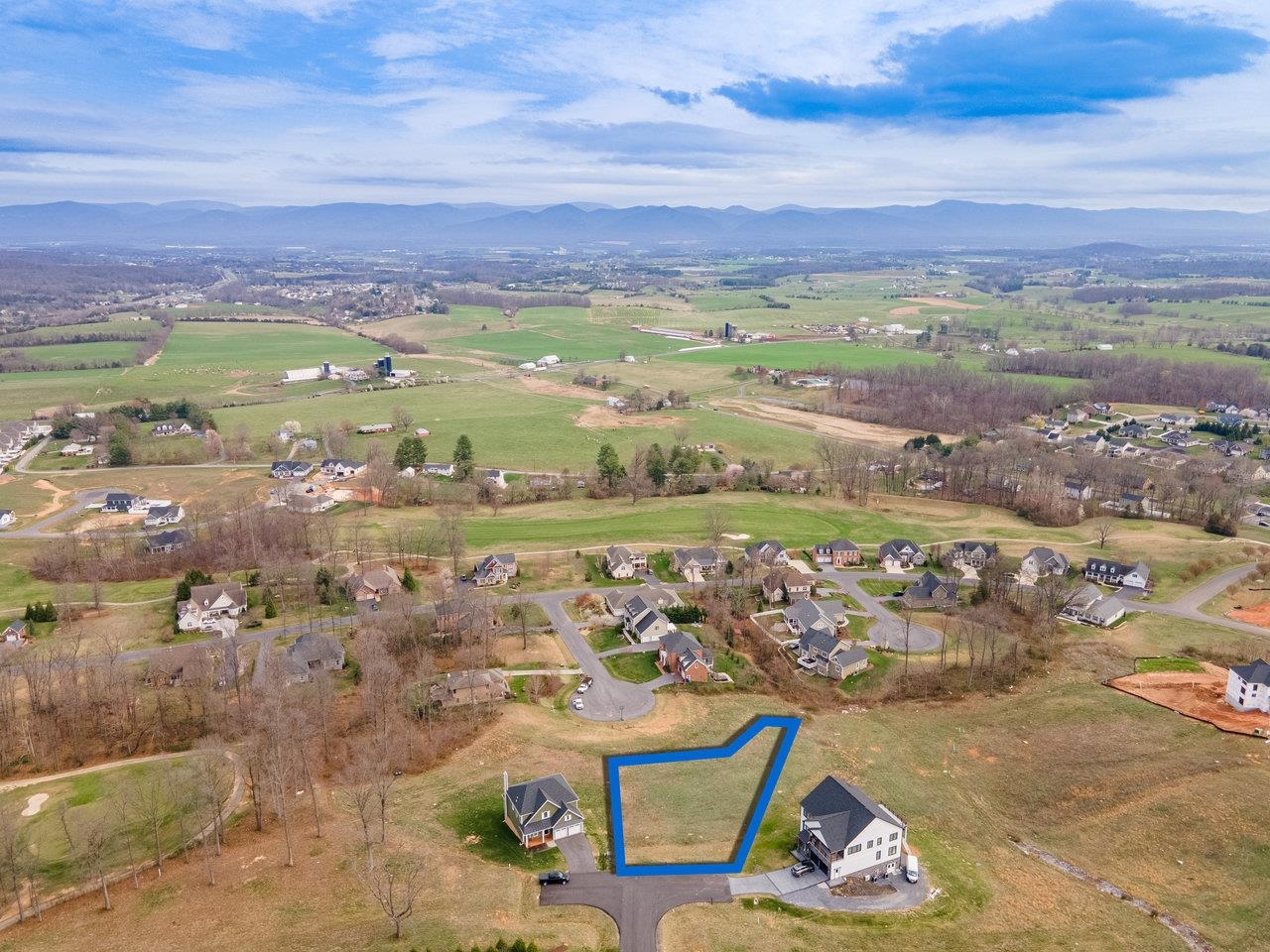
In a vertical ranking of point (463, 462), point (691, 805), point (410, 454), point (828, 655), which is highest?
point (410, 454)

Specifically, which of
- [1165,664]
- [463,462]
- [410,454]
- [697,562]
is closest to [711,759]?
[697,562]

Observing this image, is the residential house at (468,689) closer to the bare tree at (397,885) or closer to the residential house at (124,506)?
the bare tree at (397,885)

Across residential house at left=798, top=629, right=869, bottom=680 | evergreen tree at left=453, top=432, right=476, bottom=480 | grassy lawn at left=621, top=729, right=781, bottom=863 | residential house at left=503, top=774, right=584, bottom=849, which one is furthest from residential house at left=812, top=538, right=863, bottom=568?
evergreen tree at left=453, top=432, right=476, bottom=480

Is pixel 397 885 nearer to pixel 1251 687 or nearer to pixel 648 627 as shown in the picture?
pixel 648 627

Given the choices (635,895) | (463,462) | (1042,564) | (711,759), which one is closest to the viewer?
(635,895)

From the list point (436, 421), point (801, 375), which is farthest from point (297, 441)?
point (801, 375)

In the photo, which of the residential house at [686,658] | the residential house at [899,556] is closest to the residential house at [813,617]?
the residential house at [686,658]

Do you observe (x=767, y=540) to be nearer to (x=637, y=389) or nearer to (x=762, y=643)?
(x=762, y=643)
